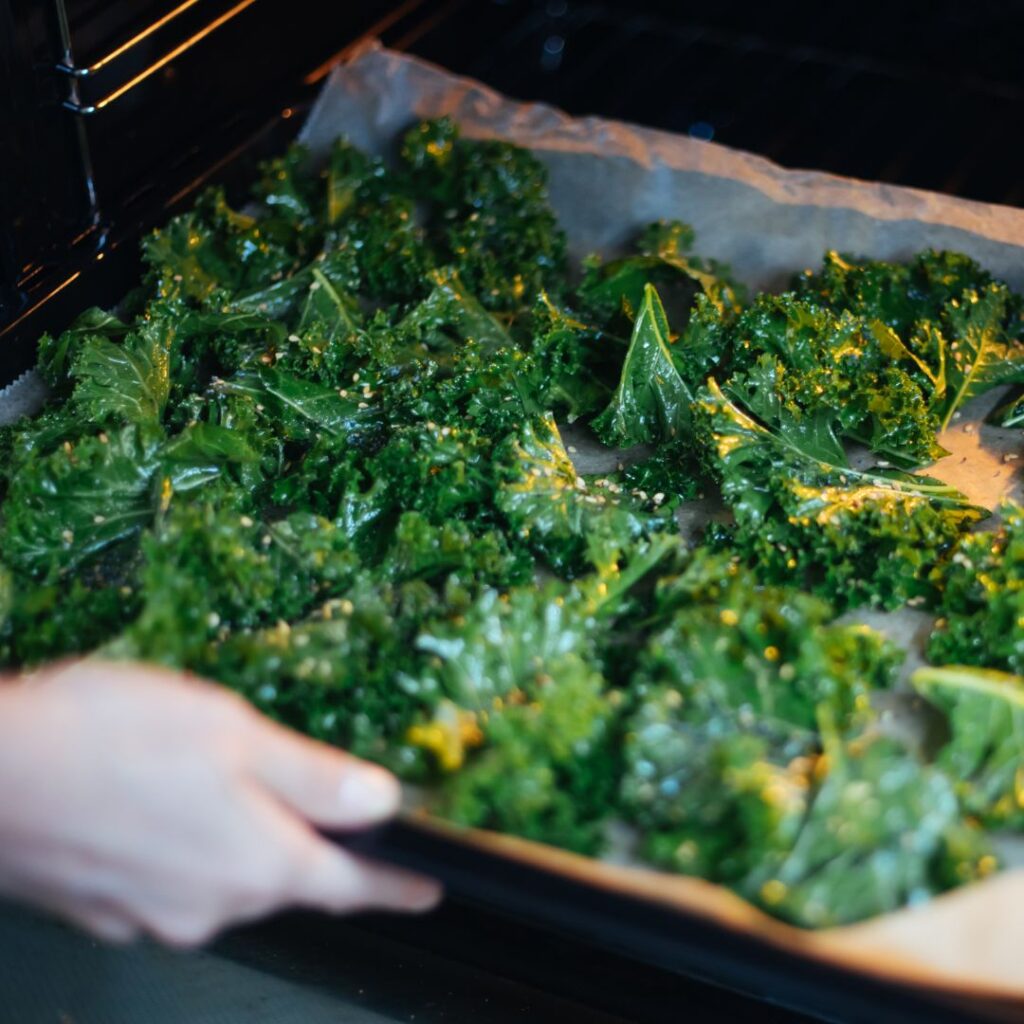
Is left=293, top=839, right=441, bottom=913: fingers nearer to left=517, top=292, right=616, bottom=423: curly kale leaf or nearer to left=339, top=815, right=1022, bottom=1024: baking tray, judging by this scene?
left=339, top=815, right=1022, bottom=1024: baking tray

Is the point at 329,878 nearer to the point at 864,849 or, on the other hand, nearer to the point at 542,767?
the point at 542,767

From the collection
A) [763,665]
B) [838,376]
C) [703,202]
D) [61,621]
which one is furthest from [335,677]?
[703,202]

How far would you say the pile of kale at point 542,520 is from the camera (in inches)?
60.1

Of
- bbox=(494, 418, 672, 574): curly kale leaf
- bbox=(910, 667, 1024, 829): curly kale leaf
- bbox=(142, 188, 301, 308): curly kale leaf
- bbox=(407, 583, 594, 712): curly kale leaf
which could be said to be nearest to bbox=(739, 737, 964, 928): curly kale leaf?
bbox=(910, 667, 1024, 829): curly kale leaf

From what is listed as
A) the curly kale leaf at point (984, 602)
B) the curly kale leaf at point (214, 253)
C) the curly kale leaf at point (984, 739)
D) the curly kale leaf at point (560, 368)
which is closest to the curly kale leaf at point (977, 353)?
the curly kale leaf at point (984, 602)

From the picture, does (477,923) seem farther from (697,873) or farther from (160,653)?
(160,653)

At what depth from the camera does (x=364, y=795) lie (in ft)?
4.62

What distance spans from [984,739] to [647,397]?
911mm

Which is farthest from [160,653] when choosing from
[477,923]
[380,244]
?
[380,244]

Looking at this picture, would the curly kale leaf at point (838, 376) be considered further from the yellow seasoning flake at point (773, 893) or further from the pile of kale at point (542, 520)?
the yellow seasoning flake at point (773, 893)

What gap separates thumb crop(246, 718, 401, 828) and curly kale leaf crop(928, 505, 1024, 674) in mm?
940

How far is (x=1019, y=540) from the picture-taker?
76.3 inches

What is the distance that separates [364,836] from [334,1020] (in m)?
0.61

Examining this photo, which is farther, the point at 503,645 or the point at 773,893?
the point at 503,645
